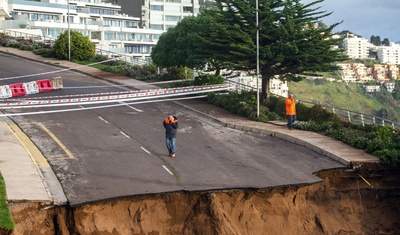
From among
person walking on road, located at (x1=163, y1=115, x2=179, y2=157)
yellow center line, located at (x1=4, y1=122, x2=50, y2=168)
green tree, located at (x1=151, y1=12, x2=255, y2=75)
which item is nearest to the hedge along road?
yellow center line, located at (x1=4, y1=122, x2=50, y2=168)

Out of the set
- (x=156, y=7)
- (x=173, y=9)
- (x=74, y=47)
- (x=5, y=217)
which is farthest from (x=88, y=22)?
(x=5, y=217)

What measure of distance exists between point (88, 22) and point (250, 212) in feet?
231

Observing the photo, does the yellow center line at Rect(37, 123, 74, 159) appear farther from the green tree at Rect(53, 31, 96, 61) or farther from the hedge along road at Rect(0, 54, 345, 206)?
the green tree at Rect(53, 31, 96, 61)

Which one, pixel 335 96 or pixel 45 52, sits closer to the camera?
pixel 45 52

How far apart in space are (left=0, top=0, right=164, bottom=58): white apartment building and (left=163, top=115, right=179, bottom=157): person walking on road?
154 feet

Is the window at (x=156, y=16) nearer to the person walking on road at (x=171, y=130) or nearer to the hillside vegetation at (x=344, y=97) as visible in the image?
the hillside vegetation at (x=344, y=97)

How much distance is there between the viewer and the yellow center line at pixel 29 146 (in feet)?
65.7

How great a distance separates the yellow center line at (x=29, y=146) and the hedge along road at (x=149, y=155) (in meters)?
0.27

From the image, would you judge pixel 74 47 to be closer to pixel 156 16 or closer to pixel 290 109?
pixel 290 109

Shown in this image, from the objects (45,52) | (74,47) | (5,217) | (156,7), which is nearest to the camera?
(5,217)

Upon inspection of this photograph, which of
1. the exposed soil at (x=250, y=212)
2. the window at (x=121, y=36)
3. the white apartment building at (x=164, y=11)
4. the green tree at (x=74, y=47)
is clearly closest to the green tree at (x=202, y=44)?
the green tree at (x=74, y=47)

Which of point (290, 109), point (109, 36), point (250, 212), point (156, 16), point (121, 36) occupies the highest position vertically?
point (156, 16)

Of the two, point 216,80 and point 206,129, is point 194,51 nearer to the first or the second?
point 216,80

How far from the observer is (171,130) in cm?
2100
